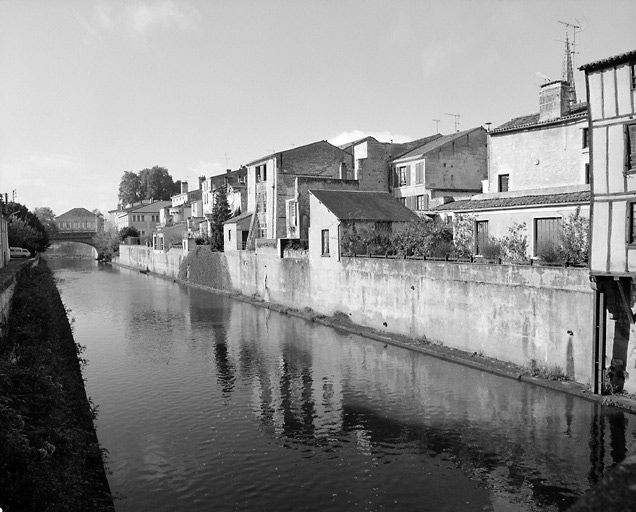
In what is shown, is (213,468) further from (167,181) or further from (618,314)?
(167,181)

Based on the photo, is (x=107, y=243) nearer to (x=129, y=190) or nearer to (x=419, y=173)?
(x=129, y=190)

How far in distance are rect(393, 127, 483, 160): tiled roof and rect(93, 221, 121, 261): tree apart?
6721cm

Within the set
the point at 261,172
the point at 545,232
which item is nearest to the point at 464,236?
the point at 545,232

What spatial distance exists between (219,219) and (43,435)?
4625 cm

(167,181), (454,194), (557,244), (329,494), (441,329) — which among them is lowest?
(329,494)

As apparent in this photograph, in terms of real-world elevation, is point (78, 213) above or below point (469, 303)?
above

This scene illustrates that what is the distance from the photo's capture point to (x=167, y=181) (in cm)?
12825

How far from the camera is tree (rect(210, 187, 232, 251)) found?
5275 cm

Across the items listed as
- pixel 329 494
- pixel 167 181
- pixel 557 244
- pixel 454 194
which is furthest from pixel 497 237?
pixel 167 181

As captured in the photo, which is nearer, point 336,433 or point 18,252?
point 336,433

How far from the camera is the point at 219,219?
55.2 metres

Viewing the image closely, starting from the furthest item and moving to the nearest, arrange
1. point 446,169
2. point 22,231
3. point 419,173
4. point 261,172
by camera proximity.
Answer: point 22,231 < point 261,172 < point 419,173 < point 446,169

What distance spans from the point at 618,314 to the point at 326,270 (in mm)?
17584

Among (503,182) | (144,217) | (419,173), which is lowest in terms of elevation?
(503,182)
